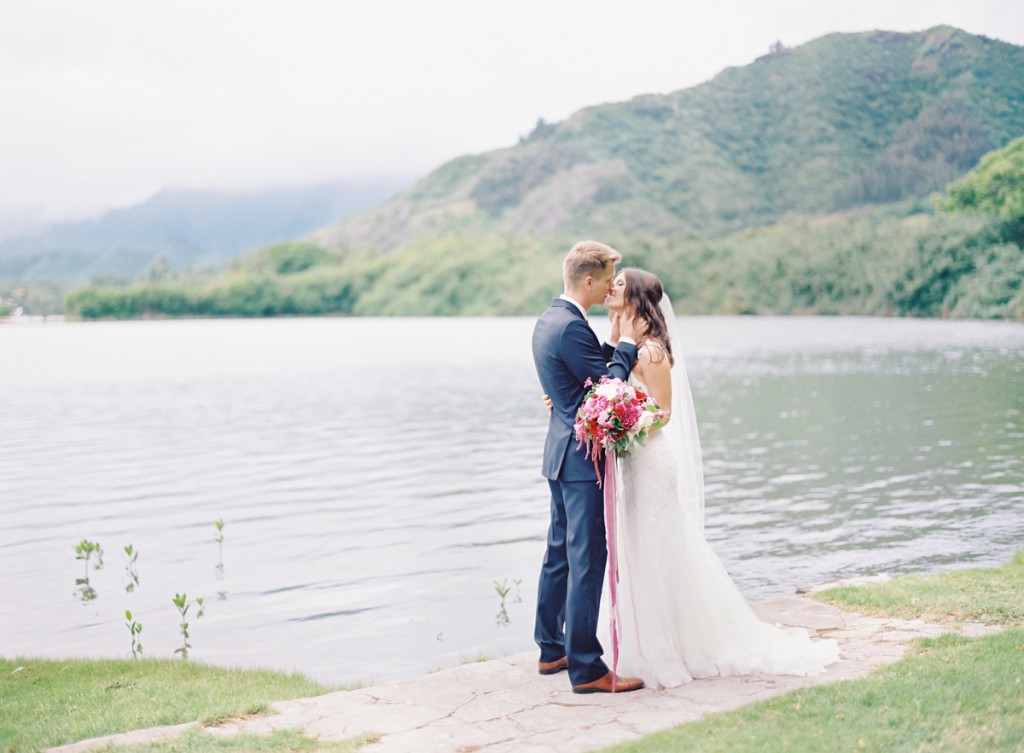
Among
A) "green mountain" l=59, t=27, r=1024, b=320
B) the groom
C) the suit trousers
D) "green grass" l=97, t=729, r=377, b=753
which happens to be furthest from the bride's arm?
"green mountain" l=59, t=27, r=1024, b=320

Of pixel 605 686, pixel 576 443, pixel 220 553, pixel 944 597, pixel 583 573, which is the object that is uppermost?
pixel 576 443

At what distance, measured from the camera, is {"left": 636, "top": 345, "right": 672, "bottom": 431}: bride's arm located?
6695 millimetres

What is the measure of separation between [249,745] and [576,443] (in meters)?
2.69

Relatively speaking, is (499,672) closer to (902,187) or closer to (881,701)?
(881,701)

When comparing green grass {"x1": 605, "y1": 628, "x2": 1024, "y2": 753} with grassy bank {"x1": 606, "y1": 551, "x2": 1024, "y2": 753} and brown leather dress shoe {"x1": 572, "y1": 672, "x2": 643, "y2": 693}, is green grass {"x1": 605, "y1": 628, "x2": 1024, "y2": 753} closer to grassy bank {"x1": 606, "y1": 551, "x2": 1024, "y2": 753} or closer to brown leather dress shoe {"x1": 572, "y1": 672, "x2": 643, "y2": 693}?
grassy bank {"x1": 606, "y1": 551, "x2": 1024, "y2": 753}

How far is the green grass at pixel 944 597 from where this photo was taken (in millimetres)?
7891

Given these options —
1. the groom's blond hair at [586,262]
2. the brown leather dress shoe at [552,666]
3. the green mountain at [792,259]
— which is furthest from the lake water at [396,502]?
the green mountain at [792,259]

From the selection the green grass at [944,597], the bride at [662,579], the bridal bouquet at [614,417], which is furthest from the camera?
the green grass at [944,597]

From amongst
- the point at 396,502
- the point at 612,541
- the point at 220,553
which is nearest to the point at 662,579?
the point at 612,541

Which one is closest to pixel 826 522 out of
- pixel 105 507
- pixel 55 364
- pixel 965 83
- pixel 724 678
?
pixel 724 678

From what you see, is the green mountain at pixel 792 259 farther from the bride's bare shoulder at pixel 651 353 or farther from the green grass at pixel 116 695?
the green grass at pixel 116 695

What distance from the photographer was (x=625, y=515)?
677cm

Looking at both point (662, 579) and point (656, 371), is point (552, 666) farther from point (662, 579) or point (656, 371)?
point (656, 371)

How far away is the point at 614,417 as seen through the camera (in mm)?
6234
